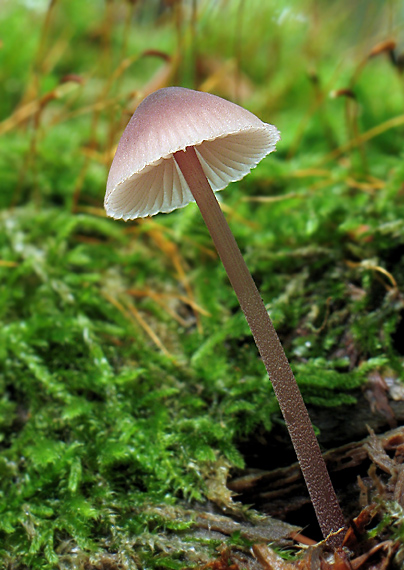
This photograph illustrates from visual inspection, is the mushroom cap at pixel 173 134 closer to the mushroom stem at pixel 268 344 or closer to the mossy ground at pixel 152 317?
the mushroom stem at pixel 268 344

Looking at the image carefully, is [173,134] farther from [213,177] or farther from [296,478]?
[296,478]

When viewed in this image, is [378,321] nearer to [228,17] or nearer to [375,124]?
[375,124]

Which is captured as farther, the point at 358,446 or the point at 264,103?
the point at 264,103

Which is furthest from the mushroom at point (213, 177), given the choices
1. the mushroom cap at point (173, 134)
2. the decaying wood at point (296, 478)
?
the decaying wood at point (296, 478)

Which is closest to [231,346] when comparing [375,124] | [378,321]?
[378,321]

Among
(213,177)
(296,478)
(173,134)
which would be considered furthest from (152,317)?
(173,134)

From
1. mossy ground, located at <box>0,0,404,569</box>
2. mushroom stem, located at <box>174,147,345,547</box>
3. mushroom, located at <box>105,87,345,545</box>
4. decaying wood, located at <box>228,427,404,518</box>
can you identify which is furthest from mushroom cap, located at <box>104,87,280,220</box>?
decaying wood, located at <box>228,427,404,518</box>
